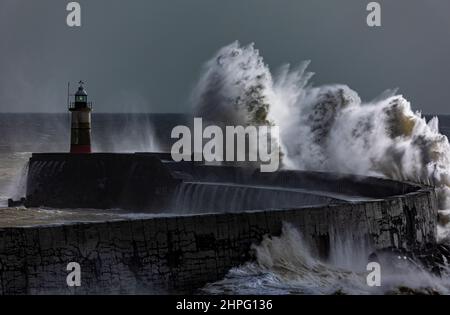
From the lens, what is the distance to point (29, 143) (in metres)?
59.1

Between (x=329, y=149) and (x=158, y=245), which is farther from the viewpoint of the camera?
(x=329, y=149)

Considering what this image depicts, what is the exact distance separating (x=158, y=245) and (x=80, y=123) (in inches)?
455

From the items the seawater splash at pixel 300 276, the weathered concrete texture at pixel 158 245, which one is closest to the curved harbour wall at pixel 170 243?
the weathered concrete texture at pixel 158 245

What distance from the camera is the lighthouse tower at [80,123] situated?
2078 centimetres

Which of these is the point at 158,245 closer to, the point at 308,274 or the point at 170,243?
the point at 170,243

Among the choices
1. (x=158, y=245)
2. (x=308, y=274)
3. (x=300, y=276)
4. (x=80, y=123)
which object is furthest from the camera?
(x=80, y=123)

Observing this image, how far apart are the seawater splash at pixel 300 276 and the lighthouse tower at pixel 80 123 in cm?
1108

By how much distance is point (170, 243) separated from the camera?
9750 millimetres

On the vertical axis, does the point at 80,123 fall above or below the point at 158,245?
above

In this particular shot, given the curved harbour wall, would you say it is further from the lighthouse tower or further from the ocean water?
the lighthouse tower

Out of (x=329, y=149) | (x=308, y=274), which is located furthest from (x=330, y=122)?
(x=308, y=274)
